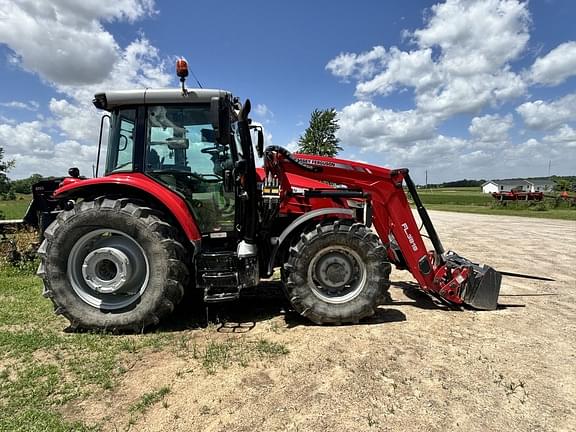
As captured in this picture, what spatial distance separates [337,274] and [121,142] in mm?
2915

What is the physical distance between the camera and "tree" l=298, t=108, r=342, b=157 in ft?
77.5

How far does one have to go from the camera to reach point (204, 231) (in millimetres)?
4270

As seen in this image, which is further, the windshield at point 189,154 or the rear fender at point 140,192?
the windshield at point 189,154

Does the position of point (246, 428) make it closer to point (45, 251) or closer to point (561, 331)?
point (45, 251)

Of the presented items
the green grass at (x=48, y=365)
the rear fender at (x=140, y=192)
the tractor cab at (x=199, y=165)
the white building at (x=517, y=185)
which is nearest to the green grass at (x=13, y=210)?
the green grass at (x=48, y=365)

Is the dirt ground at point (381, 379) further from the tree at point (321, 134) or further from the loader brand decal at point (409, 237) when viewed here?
the tree at point (321, 134)

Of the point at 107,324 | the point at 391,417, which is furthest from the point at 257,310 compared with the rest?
the point at 391,417

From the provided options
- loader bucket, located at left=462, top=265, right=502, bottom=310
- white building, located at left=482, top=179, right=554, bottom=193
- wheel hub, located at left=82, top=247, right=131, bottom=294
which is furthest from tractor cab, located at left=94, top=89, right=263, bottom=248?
white building, located at left=482, top=179, right=554, bottom=193

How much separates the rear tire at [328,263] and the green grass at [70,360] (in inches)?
26.8

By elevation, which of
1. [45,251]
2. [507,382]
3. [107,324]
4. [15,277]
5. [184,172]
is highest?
[184,172]

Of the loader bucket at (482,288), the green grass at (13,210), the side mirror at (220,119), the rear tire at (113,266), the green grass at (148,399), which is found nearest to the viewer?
the green grass at (148,399)

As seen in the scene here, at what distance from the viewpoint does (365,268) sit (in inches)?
165

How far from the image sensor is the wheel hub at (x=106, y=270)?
13.0ft

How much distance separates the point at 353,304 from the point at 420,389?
1.35m
